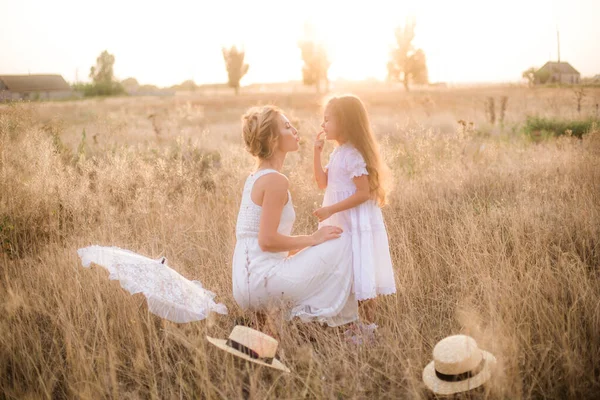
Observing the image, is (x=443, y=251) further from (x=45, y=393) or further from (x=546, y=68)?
(x=546, y=68)

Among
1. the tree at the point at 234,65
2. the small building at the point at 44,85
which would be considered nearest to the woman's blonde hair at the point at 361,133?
the small building at the point at 44,85

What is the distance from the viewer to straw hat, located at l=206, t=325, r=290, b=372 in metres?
2.11

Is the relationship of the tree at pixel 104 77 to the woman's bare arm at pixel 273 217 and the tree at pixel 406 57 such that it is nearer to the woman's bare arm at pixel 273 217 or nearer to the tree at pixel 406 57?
the tree at pixel 406 57

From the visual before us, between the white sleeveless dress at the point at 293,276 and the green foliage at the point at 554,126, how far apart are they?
719cm

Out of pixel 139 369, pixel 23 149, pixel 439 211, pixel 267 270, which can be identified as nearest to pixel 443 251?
pixel 439 211

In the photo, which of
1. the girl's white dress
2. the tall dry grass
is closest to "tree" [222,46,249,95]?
the tall dry grass

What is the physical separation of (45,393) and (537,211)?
12.7ft

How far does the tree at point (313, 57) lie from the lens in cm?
4534

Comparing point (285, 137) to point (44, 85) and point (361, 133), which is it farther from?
point (44, 85)

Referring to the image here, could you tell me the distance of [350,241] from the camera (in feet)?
9.14

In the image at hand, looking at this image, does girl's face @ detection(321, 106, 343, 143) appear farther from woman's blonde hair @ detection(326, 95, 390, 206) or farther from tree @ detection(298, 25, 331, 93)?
tree @ detection(298, 25, 331, 93)

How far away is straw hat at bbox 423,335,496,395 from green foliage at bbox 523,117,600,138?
752 centimetres

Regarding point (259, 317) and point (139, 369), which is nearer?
point (139, 369)

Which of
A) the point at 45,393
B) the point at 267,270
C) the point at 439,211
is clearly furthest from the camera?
the point at 439,211
